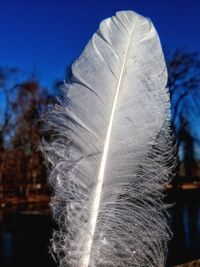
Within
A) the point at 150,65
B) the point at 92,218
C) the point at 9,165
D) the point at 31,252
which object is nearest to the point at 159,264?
the point at 92,218

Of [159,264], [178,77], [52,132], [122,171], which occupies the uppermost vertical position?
[178,77]

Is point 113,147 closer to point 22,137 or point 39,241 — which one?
point 39,241

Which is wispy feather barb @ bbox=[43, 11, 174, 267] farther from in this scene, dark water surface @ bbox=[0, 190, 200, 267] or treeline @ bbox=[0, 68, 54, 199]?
treeline @ bbox=[0, 68, 54, 199]

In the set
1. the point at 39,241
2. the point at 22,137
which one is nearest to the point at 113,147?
the point at 39,241

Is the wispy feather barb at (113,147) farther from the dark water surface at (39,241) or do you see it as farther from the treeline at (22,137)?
the treeline at (22,137)

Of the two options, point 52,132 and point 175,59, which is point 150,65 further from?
point 175,59

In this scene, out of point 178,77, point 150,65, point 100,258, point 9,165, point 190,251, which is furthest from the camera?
point 9,165
